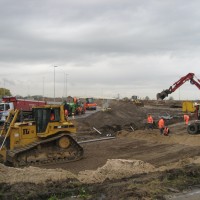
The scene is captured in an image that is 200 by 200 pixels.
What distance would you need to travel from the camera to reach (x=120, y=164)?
45.1 feet

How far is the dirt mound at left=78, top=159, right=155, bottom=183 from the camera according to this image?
11800 mm

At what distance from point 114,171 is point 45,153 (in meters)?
5.03

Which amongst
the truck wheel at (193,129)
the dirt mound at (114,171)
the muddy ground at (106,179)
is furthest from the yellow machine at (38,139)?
the truck wheel at (193,129)

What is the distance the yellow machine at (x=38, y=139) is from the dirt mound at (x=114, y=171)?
389 centimetres

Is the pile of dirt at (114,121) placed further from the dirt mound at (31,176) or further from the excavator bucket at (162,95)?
the dirt mound at (31,176)

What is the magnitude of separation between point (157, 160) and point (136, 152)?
2247 millimetres

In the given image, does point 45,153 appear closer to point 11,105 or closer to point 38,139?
point 38,139

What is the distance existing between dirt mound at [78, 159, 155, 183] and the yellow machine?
12.8 feet

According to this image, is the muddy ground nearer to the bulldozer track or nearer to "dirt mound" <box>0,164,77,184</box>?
"dirt mound" <box>0,164,77,184</box>

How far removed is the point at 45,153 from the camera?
1672cm

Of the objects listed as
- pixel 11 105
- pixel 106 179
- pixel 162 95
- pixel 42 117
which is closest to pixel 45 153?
pixel 42 117

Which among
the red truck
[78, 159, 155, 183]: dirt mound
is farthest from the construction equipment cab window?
the red truck

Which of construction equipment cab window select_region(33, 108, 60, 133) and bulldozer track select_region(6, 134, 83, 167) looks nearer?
bulldozer track select_region(6, 134, 83, 167)

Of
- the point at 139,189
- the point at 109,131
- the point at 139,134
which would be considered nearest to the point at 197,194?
the point at 139,189
